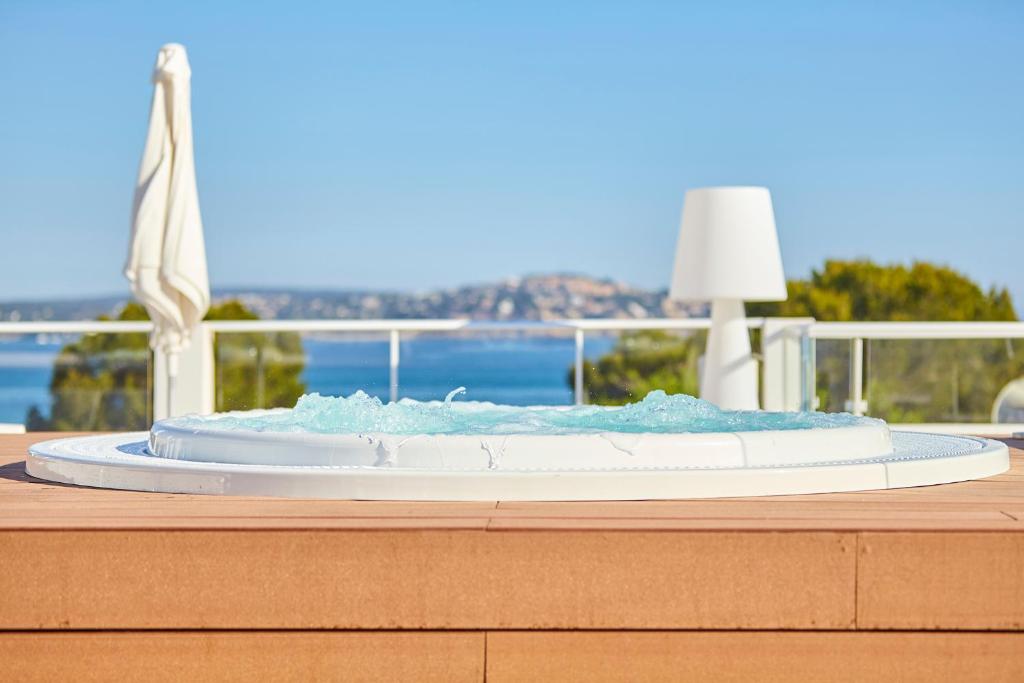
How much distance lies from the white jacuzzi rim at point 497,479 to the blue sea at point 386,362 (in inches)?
147

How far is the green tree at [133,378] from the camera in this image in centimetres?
701

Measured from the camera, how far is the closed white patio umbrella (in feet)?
17.9

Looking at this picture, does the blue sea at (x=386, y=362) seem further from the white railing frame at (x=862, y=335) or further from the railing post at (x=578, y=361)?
the white railing frame at (x=862, y=335)

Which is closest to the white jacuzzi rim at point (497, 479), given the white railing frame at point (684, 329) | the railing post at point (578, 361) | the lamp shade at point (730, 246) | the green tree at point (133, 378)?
the lamp shade at point (730, 246)

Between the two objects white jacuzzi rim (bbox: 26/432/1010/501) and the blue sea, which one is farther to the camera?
the blue sea

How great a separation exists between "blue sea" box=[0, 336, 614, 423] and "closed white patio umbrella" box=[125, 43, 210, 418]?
135 centimetres

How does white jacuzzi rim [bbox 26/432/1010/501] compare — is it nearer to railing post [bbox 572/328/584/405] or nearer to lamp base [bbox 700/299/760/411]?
lamp base [bbox 700/299/760/411]

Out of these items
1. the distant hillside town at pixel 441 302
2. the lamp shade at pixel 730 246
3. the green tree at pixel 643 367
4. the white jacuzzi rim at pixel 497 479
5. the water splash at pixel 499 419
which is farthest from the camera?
the distant hillside town at pixel 441 302

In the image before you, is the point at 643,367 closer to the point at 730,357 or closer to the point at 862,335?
the point at 730,357

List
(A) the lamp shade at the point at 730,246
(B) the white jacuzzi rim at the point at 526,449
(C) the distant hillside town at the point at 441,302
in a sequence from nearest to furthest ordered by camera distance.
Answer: (B) the white jacuzzi rim at the point at 526,449, (A) the lamp shade at the point at 730,246, (C) the distant hillside town at the point at 441,302

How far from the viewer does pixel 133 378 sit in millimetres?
7047
